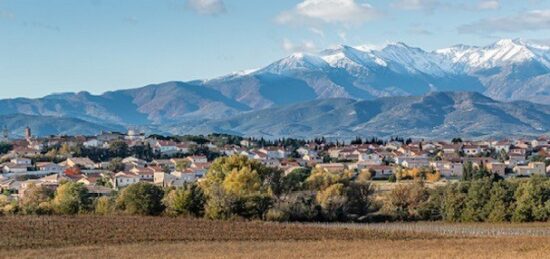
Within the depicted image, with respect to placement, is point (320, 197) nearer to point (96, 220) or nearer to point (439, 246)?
point (96, 220)

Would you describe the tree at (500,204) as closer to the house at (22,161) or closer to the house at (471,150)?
the house at (22,161)

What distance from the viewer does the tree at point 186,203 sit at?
58812 mm

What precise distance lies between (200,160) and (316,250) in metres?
87.4

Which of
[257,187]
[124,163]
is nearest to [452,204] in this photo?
[257,187]

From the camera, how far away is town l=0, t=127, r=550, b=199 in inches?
3937

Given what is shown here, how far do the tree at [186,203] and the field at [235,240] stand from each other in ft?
12.0

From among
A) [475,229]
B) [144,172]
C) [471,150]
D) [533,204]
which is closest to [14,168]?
[144,172]

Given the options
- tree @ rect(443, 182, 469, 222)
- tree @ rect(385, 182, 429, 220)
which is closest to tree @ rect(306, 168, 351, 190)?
tree @ rect(385, 182, 429, 220)

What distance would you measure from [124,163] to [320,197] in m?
54.9

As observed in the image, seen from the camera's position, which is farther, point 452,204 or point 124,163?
point 124,163

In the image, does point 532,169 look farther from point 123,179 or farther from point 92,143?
→ point 92,143

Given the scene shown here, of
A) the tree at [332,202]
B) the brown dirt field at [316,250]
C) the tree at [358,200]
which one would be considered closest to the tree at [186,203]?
the tree at [332,202]

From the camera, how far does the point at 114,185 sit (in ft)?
310

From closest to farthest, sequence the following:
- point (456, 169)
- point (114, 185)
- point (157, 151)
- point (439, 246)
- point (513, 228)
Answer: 1. point (439, 246)
2. point (513, 228)
3. point (114, 185)
4. point (456, 169)
5. point (157, 151)
